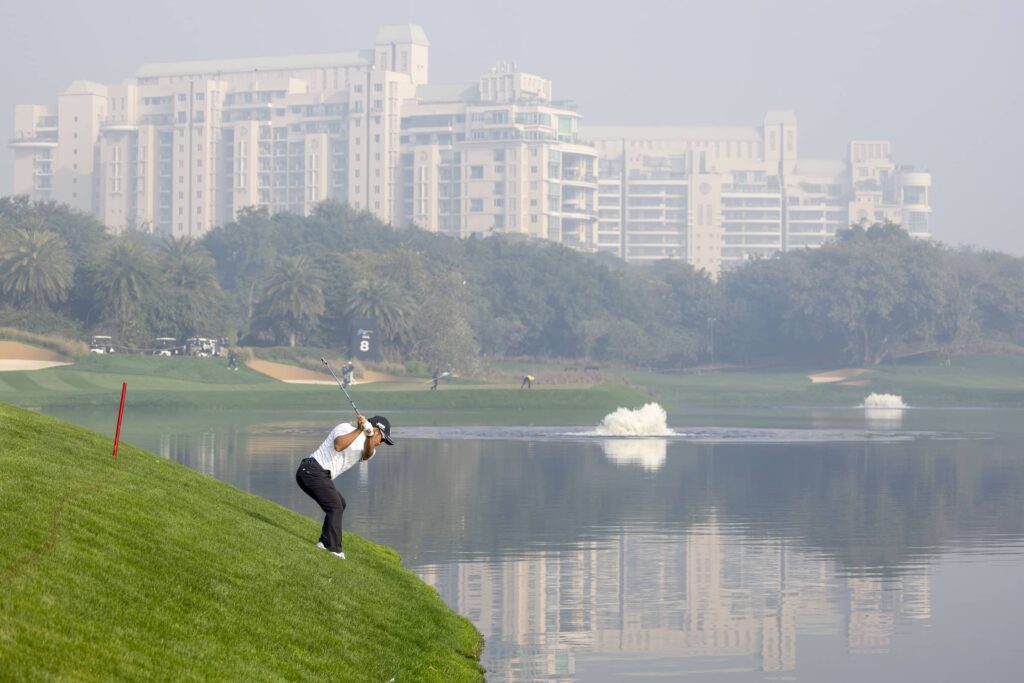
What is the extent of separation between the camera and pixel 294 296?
144m

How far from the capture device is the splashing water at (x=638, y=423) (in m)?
82.1

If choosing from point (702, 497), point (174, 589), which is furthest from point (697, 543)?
point (174, 589)

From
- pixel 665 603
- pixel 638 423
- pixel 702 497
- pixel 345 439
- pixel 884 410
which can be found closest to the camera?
pixel 345 439

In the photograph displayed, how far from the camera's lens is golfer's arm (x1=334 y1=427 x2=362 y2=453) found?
979 inches

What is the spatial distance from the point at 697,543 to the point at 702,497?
445 inches

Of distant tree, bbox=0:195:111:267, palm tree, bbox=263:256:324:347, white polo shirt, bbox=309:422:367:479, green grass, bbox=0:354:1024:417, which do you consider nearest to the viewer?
white polo shirt, bbox=309:422:367:479

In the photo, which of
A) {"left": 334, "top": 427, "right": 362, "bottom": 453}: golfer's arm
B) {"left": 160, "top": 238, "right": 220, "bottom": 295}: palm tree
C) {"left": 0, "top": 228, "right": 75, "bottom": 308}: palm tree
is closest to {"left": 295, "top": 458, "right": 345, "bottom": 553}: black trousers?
{"left": 334, "top": 427, "right": 362, "bottom": 453}: golfer's arm

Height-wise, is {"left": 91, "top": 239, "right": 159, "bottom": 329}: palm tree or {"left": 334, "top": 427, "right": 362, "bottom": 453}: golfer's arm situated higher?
{"left": 91, "top": 239, "right": 159, "bottom": 329}: palm tree

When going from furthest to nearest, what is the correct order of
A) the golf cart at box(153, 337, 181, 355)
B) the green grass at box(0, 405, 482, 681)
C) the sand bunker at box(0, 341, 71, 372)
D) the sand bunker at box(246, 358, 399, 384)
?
the golf cart at box(153, 337, 181, 355), the sand bunker at box(246, 358, 399, 384), the sand bunker at box(0, 341, 71, 372), the green grass at box(0, 405, 482, 681)

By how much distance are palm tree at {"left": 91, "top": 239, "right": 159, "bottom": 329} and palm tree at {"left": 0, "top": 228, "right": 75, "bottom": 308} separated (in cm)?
278

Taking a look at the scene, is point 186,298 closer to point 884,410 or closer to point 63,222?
point 63,222

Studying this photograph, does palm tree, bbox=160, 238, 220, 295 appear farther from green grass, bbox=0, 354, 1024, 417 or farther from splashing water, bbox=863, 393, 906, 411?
splashing water, bbox=863, 393, 906, 411

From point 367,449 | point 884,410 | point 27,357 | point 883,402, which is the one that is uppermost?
point 367,449

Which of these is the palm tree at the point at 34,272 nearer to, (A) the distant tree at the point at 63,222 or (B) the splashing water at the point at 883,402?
(A) the distant tree at the point at 63,222
